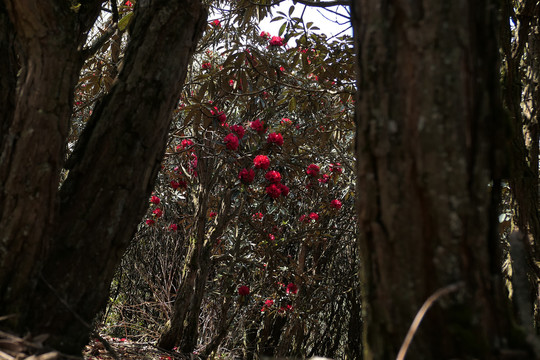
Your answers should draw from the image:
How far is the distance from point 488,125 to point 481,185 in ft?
0.37

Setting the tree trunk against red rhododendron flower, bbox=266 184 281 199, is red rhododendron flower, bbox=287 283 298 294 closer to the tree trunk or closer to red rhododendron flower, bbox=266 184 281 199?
red rhododendron flower, bbox=266 184 281 199

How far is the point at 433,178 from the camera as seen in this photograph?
827 millimetres

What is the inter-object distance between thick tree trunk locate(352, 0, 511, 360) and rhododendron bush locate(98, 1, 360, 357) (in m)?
2.16

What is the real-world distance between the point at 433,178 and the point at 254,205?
4.34 meters

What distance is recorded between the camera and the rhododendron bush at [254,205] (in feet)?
11.5

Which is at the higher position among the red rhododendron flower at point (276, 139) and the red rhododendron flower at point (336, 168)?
the red rhododendron flower at point (336, 168)

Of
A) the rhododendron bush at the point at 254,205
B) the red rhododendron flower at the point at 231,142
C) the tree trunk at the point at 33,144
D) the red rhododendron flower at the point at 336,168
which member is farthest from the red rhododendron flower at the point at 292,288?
the tree trunk at the point at 33,144

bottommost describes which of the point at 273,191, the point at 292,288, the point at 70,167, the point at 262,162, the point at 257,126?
the point at 292,288

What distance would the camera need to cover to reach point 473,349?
0.79 m

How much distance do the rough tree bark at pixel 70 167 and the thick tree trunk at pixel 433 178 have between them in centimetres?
76

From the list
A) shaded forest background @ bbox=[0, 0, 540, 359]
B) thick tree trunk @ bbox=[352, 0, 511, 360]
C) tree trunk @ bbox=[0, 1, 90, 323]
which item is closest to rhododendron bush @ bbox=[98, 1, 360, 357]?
shaded forest background @ bbox=[0, 0, 540, 359]

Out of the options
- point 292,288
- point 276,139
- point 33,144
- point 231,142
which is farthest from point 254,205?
point 33,144

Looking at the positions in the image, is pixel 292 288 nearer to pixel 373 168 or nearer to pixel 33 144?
pixel 33 144

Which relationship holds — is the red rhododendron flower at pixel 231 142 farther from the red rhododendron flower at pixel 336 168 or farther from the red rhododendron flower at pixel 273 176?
the red rhododendron flower at pixel 336 168
